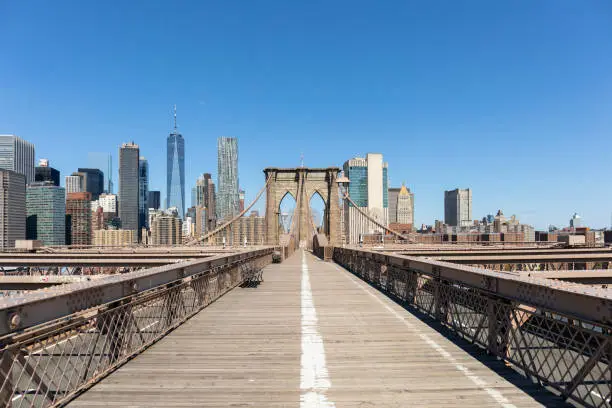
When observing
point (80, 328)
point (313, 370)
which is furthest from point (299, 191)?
point (313, 370)

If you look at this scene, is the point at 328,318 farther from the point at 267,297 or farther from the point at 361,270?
the point at 361,270

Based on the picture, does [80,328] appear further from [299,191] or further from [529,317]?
[299,191]

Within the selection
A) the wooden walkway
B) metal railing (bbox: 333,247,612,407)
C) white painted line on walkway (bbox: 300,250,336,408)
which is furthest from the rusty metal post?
metal railing (bbox: 333,247,612,407)

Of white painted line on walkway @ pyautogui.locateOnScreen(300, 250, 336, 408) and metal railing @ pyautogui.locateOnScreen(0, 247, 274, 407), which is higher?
metal railing @ pyautogui.locateOnScreen(0, 247, 274, 407)

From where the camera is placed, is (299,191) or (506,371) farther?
(299,191)

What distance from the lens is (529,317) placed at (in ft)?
19.5

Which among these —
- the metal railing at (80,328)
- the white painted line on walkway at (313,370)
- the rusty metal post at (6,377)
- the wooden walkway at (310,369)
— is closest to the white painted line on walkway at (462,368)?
the wooden walkway at (310,369)

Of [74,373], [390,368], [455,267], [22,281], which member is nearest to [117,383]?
[74,373]

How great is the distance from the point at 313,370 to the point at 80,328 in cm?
318

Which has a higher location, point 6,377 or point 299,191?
point 299,191

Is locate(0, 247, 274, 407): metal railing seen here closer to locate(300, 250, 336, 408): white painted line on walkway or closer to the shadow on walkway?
locate(300, 250, 336, 408): white painted line on walkway

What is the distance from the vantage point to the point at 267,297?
1191 centimetres

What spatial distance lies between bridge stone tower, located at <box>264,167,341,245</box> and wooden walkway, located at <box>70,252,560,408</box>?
153 ft

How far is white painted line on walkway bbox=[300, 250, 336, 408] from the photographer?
454cm
